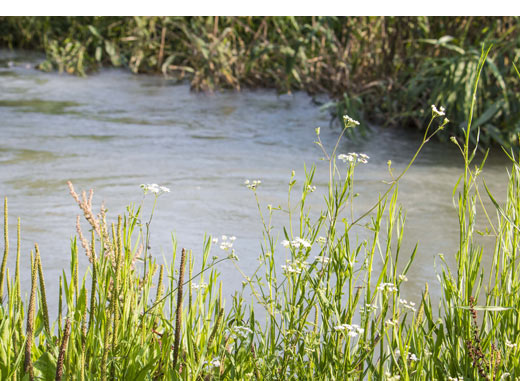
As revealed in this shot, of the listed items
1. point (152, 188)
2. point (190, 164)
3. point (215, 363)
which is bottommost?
point (190, 164)

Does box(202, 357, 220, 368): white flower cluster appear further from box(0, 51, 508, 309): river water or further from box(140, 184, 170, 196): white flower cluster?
box(0, 51, 508, 309): river water

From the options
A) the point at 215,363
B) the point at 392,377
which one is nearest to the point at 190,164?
the point at 215,363

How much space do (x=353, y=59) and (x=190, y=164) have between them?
1.98 meters

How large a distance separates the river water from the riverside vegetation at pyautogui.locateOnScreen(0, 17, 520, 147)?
0.81 ft

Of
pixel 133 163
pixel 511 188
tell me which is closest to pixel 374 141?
pixel 133 163

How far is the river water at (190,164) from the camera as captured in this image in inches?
139

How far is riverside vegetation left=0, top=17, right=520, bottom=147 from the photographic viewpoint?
4.93m

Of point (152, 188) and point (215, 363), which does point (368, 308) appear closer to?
point (215, 363)

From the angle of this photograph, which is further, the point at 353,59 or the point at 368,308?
the point at 353,59

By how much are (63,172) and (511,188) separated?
349 cm

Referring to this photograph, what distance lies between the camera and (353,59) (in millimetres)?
6066

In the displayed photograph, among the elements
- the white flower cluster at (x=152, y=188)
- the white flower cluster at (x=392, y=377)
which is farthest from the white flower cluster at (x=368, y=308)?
the white flower cluster at (x=152, y=188)

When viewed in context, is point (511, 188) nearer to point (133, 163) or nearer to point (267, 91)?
point (133, 163)

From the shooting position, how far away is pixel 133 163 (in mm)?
4812
